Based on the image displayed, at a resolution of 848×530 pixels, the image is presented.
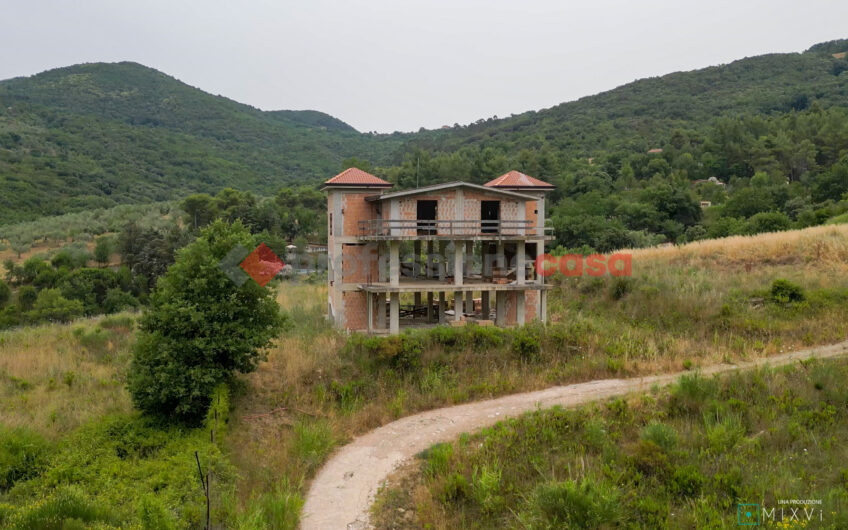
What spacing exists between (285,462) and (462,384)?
16.5 feet

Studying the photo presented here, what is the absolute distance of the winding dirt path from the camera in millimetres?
8312

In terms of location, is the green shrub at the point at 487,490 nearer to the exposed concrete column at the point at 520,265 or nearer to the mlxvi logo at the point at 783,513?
the mlxvi logo at the point at 783,513

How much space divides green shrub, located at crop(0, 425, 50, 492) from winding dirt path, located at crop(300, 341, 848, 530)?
16.0 feet

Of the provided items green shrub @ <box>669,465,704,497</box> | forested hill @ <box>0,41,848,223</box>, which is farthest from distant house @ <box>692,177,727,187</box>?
green shrub @ <box>669,465,704,497</box>

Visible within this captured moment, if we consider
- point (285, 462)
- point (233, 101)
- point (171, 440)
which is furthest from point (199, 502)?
point (233, 101)

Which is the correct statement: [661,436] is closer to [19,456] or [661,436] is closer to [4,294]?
[19,456]

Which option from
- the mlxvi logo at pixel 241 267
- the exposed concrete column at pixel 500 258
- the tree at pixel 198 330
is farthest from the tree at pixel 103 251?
the mlxvi logo at pixel 241 267

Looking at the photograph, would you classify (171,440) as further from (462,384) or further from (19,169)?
(19,169)

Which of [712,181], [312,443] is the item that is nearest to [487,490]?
[312,443]

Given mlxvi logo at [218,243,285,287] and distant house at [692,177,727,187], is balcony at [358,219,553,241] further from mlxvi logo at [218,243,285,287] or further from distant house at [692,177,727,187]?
distant house at [692,177,727,187]

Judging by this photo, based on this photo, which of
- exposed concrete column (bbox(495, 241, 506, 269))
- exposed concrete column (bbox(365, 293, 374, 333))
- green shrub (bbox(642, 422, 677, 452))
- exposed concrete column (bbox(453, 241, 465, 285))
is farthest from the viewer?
exposed concrete column (bbox(495, 241, 506, 269))

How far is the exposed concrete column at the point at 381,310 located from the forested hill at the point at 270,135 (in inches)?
1404

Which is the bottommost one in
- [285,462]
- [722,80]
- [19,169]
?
[285,462]

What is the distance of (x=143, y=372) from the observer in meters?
11.1
